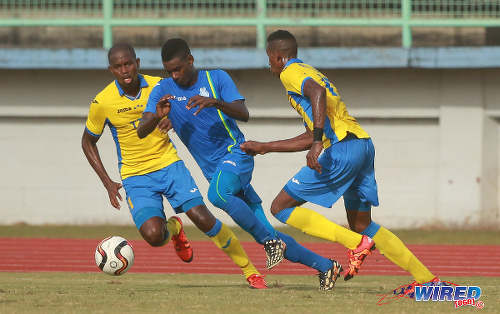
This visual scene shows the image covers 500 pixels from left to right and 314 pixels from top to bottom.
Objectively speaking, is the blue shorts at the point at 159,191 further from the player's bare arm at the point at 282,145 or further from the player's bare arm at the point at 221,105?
the player's bare arm at the point at 282,145

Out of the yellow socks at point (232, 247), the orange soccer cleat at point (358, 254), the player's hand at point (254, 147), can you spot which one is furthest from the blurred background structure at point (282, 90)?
the orange soccer cleat at point (358, 254)

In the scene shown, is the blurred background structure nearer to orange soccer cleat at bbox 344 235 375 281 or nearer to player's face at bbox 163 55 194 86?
player's face at bbox 163 55 194 86

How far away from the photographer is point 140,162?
946 cm

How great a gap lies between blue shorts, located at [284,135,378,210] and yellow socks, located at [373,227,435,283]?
37 cm

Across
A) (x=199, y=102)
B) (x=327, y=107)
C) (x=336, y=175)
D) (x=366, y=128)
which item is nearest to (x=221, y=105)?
(x=199, y=102)

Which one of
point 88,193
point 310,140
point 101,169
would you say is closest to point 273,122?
point 88,193

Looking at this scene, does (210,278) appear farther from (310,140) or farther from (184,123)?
(310,140)

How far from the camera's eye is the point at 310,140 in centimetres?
820

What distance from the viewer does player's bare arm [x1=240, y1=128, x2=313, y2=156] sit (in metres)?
8.13

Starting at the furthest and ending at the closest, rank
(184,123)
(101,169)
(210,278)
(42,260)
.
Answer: (42,260) < (210,278) < (101,169) < (184,123)

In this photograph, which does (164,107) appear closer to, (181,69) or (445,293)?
(181,69)

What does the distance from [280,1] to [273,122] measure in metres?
2.14

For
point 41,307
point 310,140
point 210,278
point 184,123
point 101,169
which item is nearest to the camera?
point 41,307

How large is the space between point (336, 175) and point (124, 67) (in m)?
2.39
